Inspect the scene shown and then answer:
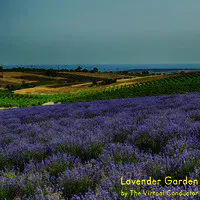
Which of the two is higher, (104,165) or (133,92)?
(104,165)

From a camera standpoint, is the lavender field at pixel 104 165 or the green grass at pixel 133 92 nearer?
the lavender field at pixel 104 165

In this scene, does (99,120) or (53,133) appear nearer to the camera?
(53,133)

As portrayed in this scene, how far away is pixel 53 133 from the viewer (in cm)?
469

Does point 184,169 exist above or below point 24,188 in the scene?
above

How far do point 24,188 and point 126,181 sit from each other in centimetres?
108

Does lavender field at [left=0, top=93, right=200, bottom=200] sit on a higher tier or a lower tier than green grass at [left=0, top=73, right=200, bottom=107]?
higher

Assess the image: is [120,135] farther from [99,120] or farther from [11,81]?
[11,81]

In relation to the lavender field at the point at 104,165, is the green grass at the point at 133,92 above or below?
below

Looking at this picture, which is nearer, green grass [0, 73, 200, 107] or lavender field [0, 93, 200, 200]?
lavender field [0, 93, 200, 200]

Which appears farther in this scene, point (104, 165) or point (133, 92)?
point (133, 92)

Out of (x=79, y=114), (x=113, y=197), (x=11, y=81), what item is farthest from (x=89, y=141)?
(x=11, y=81)

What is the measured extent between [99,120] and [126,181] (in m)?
3.57

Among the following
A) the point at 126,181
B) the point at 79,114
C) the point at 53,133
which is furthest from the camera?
the point at 79,114

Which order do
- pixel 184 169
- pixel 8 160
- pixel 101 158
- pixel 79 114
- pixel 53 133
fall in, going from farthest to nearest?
pixel 79 114, pixel 53 133, pixel 8 160, pixel 101 158, pixel 184 169
